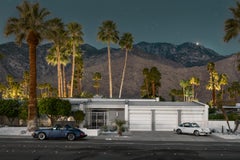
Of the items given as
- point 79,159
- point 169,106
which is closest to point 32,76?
point 169,106

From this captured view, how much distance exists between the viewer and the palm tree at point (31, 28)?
39.7 metres

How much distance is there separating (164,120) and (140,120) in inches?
130

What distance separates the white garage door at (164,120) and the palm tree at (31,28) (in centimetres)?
1686

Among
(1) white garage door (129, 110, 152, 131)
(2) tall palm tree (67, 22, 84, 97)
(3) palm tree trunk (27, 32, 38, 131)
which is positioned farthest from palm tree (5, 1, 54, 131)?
(2) tall palm tree (67, 22, 84, 97)

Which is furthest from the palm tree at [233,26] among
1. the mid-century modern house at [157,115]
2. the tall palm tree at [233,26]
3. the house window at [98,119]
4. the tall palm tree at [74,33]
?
the tall palm tree at [74,33]

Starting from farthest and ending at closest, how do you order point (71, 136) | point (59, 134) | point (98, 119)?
point (98, 119) < point (59, 134) < point (71, 136)

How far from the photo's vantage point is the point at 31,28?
39781 mm

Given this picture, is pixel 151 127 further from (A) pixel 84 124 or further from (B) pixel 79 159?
(B) pixel 79 159

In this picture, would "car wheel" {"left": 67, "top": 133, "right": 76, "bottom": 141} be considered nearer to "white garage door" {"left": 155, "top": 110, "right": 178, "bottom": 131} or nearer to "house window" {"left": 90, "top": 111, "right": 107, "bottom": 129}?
"house window" {"left": 90, "top": 111, "right": 107, "bottom": 129}

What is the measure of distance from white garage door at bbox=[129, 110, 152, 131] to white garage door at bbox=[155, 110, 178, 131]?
967 mm

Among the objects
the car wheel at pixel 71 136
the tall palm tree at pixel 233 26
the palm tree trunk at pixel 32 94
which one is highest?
the tall palm tree at pixel 233 26

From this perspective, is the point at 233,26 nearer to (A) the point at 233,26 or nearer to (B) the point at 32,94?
(A) the point at 233,26

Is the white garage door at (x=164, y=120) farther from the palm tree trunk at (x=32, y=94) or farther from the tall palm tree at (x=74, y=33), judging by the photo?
the tall palm tree at (x=74, y=33)

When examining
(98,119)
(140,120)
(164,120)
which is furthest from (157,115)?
(98,119)
